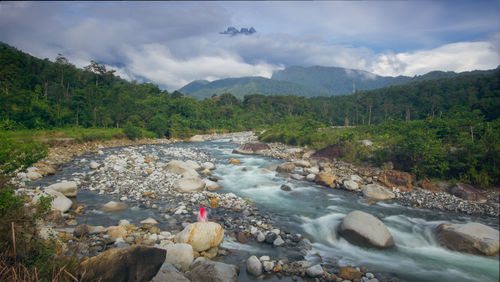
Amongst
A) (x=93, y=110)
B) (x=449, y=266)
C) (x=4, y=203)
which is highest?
(x=93, y=110)

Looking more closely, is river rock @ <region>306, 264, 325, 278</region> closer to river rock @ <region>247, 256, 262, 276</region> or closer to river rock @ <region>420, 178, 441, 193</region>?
river rock @ <region>247, 256, 262, 276</region>

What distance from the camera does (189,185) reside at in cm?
1148

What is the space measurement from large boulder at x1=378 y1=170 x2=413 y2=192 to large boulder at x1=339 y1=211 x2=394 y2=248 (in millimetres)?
5763

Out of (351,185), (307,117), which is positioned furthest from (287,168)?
(307,117)

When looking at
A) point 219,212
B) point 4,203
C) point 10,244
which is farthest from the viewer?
point 219,212

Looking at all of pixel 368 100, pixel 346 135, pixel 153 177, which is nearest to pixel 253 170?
pixel 153 177

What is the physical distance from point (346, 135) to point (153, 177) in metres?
14.5

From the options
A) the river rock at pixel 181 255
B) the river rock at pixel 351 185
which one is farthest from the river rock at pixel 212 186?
the river rock at pixel 351 185

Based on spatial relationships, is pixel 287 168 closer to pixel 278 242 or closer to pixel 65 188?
pixel 278 242

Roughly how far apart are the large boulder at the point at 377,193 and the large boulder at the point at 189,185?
27.1 feet

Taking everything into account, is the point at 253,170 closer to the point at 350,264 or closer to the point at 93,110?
the point at 350,264

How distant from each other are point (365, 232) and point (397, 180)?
6711mm

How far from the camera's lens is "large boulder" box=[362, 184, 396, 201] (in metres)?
11.4

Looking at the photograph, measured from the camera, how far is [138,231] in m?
7.38
